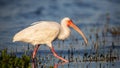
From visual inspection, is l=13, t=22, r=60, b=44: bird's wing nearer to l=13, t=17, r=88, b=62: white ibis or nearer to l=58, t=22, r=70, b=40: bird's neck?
l=13, t=17, r=88, b=62: white ibis

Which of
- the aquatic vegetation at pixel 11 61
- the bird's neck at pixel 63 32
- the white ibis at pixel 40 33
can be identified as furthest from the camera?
the bird's neck at pixel 63 32

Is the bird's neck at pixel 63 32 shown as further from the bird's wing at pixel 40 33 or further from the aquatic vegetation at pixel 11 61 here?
the aquatic vegetation at pixel 11 61

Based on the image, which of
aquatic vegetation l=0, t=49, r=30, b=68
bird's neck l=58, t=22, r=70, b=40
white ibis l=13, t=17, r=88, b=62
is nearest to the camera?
aquatic vegetation l=0, t=49, r=30, b=68

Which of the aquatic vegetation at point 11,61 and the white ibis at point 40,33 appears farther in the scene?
the white ibis at point 40,33

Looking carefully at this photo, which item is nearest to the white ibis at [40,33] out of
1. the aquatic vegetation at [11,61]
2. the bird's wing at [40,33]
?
the bird's wing at [40,33]

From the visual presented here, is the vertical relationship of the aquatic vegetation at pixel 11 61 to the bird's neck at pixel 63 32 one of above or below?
below

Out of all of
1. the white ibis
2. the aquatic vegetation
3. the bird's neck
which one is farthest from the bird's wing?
the aquatic vegetation

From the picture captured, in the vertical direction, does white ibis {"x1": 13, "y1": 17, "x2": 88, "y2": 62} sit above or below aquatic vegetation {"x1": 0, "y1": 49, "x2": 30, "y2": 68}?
above

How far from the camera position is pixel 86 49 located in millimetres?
12023

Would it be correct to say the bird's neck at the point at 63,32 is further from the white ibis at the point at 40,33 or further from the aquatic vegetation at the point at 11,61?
the aquatic vegetation at the point at 11,61

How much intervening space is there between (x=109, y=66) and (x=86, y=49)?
207cm

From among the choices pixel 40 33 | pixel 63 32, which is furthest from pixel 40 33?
pixel 63 32

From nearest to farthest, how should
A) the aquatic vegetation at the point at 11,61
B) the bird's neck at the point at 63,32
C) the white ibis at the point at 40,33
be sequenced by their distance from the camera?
the aquatic vegetation at the point at 11,61, the white ibis at the point at 40,33, the bird's neck at the point at 63,32

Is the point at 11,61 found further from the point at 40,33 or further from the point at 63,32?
the point at 63,32
